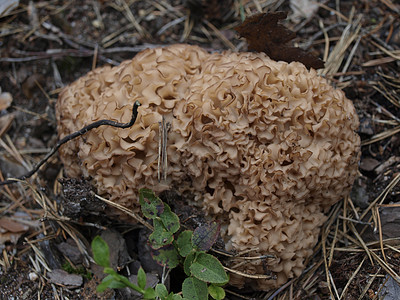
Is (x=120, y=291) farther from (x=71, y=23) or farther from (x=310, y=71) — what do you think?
(x=71, y=23)

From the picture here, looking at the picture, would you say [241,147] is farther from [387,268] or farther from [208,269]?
[387,268]

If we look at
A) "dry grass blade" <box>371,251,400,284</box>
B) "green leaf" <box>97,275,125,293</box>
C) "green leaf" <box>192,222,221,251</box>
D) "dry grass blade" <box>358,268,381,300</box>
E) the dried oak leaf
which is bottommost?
"dry grass blade" <box>358,268,381,300</box>

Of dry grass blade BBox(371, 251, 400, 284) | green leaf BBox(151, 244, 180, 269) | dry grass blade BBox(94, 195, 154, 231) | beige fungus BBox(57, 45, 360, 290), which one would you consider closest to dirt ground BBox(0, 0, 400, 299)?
dry grass blade BBox(371, 251, 400, 284)

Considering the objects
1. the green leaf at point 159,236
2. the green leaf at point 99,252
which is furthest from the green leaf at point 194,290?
the green leaf at point 99,252

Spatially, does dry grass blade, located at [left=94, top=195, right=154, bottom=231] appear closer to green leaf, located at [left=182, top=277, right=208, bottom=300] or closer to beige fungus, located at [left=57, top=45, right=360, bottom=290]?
beige fungus, located at [left=57, top=45, right=360, bottom=290]

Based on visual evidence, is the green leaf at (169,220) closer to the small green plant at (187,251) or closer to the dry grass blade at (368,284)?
the small green plant at (187,251)

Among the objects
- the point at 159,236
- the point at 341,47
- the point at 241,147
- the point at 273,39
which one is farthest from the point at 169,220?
the point at 341,47

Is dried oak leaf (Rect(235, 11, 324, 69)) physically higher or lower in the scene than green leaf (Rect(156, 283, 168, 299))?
higher

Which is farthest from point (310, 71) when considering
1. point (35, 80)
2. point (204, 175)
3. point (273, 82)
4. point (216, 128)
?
point (35, 80)
